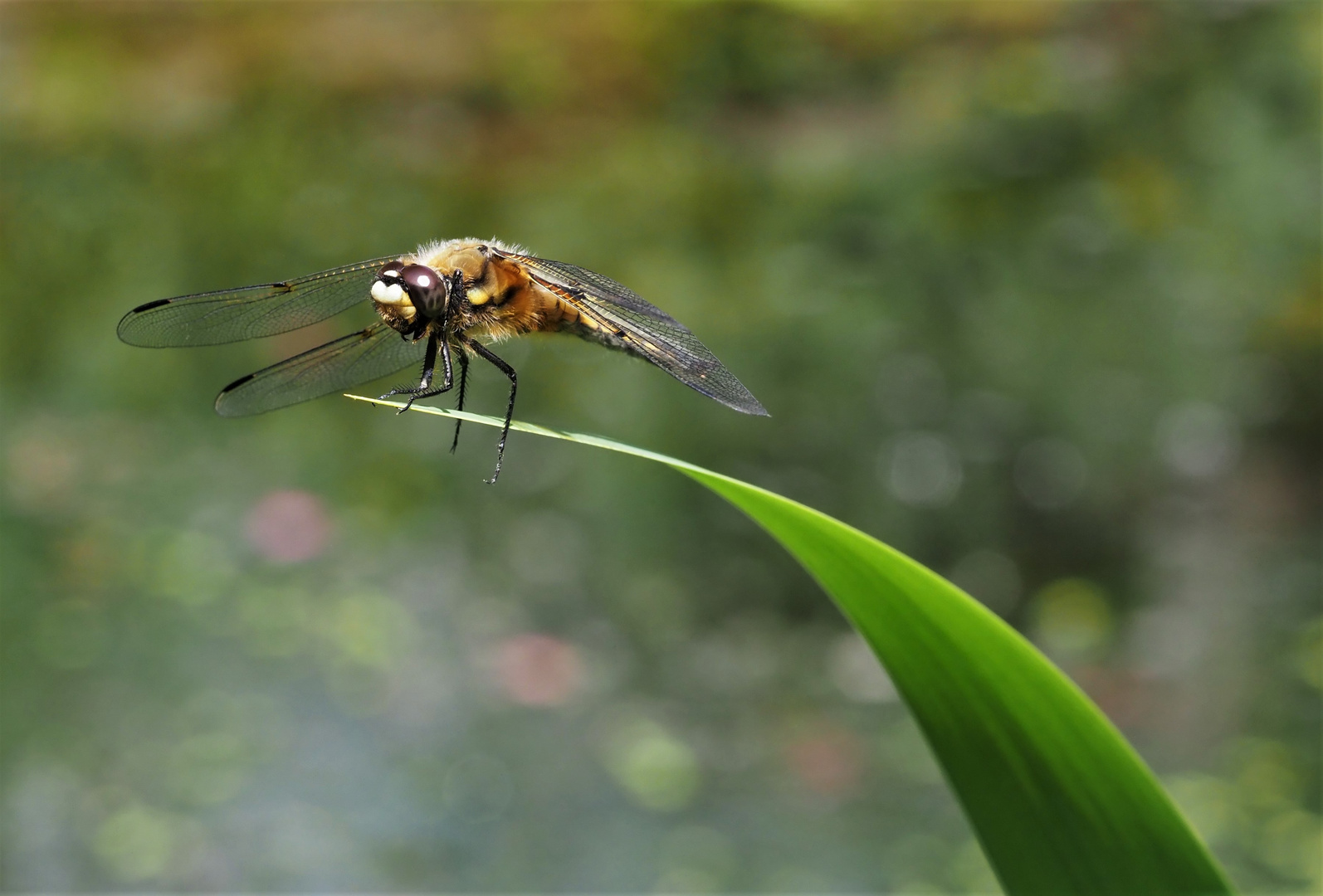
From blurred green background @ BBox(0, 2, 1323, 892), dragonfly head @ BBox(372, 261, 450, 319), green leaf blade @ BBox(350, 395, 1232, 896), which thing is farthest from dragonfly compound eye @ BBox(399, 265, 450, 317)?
blurred green background @ BBox(0, 2, 1323, 892)

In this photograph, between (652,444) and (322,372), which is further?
(652,444)

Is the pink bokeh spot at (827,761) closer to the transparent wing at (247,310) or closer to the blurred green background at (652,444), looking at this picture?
the blurred green background at (652,444)

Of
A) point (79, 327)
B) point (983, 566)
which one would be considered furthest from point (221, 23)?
point (983, 566)

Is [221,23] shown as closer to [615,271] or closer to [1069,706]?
[615,271]

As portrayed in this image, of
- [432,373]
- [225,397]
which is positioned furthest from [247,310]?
[432,373]

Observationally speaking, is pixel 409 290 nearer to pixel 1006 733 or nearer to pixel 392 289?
pixel 392 289

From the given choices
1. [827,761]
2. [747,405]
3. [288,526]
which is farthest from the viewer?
[288,526]
